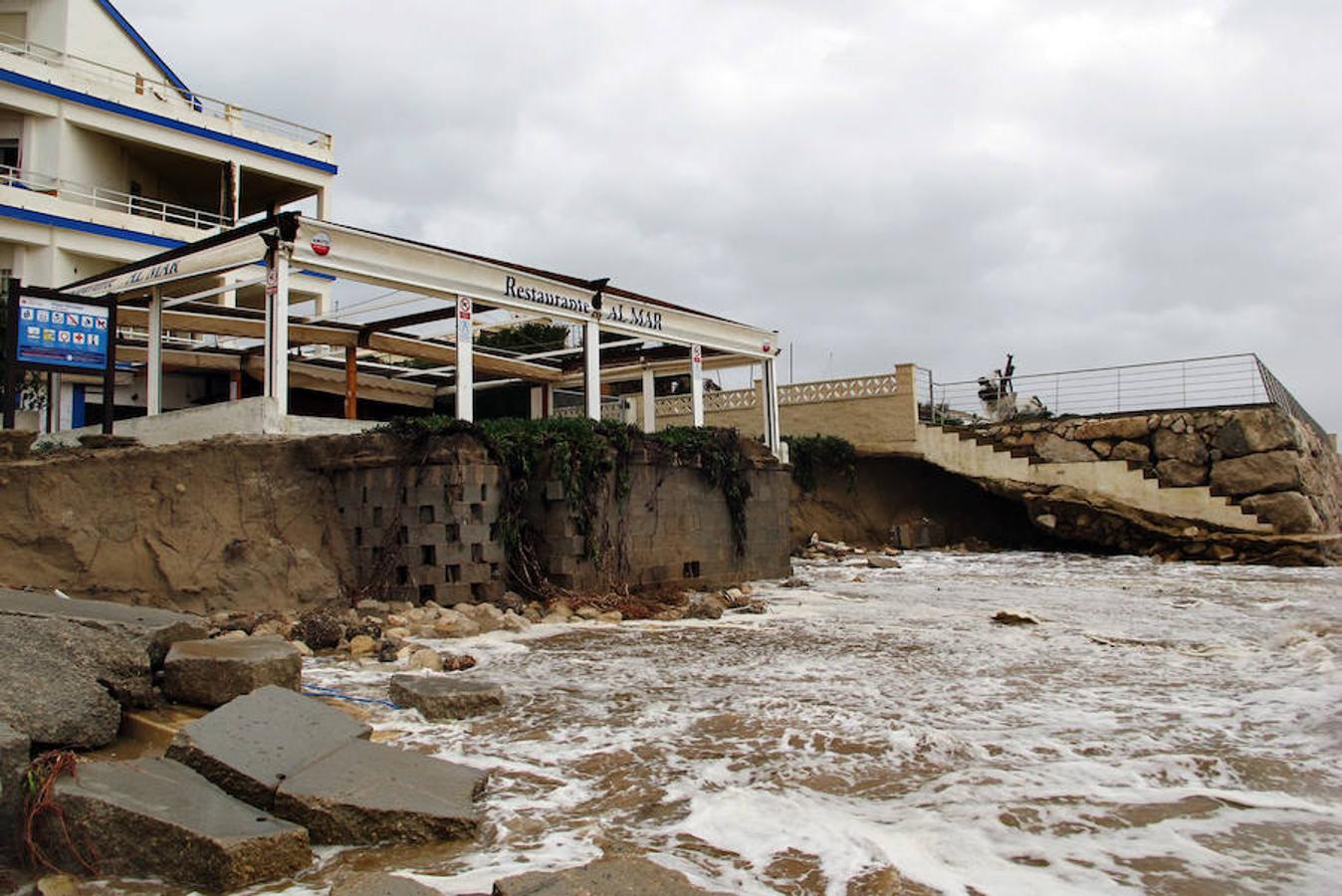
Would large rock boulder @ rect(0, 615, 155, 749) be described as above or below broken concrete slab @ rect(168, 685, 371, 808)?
above

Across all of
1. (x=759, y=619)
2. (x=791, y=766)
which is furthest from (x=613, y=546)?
(x=791, y=766)

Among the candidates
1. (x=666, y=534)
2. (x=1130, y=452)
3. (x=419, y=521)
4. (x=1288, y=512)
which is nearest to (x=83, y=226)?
(x=419, y=521)

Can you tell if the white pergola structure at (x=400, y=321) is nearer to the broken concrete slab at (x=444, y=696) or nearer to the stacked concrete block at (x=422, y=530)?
the stacked concrete block at (x=422, y=530)

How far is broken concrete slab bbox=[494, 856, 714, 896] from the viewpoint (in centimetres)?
334

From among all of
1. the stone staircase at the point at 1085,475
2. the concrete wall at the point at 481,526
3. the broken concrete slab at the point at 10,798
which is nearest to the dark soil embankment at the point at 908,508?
the stone staircase at the point at 1085,475

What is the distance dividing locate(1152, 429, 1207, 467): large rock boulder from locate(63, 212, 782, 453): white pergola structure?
10133 mm

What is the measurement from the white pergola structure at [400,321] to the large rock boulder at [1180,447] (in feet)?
33.2

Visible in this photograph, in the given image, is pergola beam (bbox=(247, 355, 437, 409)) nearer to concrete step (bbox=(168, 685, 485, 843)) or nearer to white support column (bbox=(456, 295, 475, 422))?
white support column (bbox=(456, 295, 475, 422))

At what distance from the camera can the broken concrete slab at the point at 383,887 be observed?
131 inches

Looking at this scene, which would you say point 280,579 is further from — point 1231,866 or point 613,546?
point 1231,866

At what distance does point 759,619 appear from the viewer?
12.0 metres

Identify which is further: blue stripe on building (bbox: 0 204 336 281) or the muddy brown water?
blue stripe on building (bbox: 0 204 336 281)

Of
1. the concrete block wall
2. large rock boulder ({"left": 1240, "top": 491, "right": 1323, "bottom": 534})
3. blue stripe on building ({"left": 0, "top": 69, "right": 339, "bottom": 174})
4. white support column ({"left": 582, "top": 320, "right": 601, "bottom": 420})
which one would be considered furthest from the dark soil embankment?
blue stripe on building ({"left": 0, "top": 69, "right": 339, "bottom": 174})

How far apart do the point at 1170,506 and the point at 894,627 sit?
1439 cm
